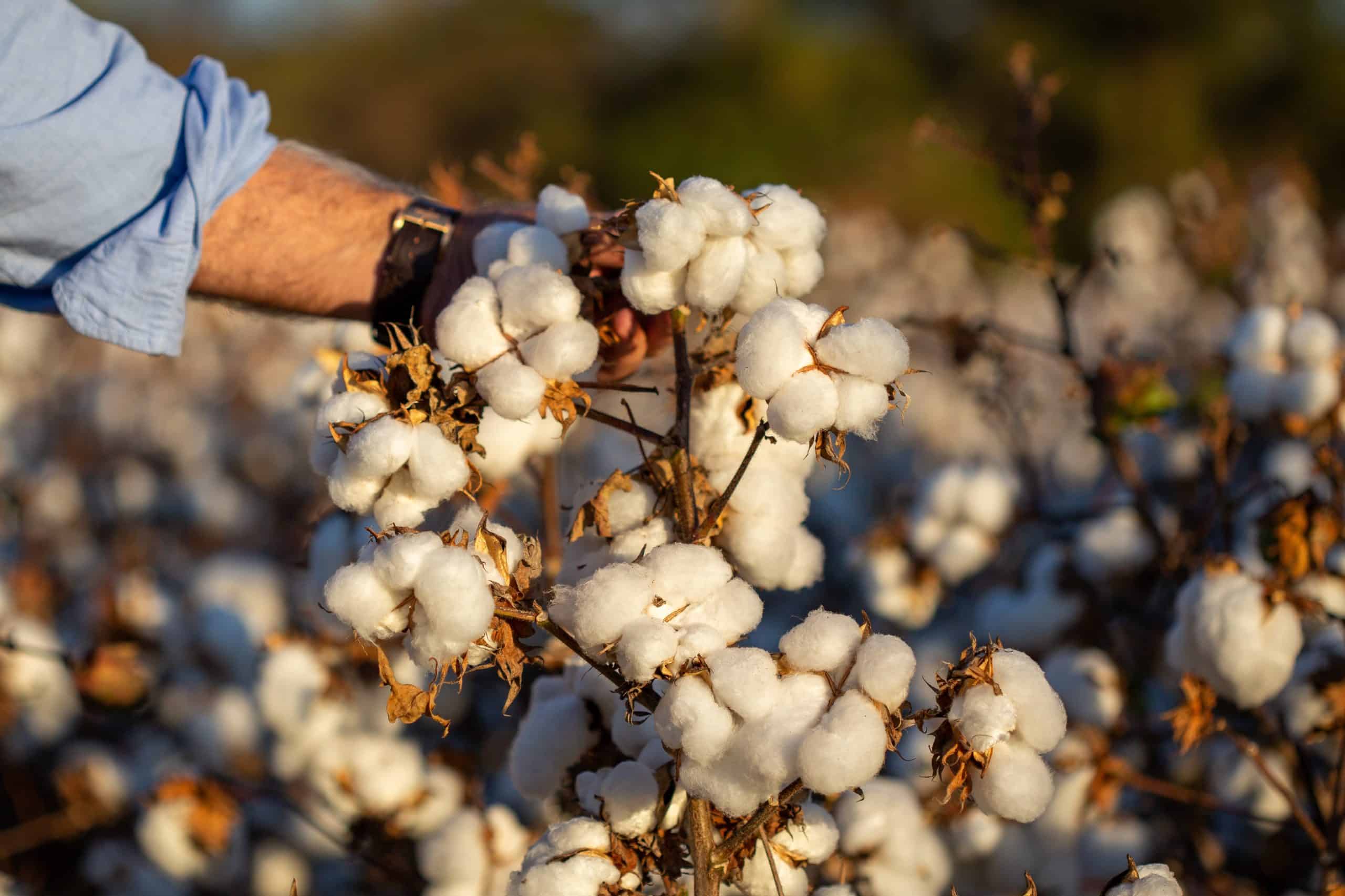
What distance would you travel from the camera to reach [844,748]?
2.50 feet

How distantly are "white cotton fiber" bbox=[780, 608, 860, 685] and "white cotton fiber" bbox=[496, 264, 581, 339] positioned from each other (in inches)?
12.3

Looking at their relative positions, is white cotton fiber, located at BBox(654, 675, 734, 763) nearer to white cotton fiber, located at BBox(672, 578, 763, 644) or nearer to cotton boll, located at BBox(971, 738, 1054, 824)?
white cotton fiber, located at BBox(672, 578, 763, 644)

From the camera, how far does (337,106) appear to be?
60.0 feet

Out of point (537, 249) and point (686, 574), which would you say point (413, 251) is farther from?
point (686, 574)

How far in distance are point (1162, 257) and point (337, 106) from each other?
49.5ft

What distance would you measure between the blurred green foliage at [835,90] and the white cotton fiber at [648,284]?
8.08m

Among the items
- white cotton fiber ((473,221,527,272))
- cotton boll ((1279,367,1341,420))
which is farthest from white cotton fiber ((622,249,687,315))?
cotton boll ((1279,367,1341,420))

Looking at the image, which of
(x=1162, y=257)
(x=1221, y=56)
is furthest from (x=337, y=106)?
(x=1162, y=257)

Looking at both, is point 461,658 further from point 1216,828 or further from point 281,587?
point 281,587

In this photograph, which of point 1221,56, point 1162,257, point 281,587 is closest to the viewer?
point 281,587

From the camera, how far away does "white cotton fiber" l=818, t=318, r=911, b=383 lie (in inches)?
32.3

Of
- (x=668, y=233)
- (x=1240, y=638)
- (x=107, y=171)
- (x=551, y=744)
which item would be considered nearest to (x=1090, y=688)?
(x=1240, y=638)

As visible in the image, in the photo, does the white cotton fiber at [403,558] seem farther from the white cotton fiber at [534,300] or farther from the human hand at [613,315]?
the human hand at [613,315]

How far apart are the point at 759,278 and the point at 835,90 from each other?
1353 cm
